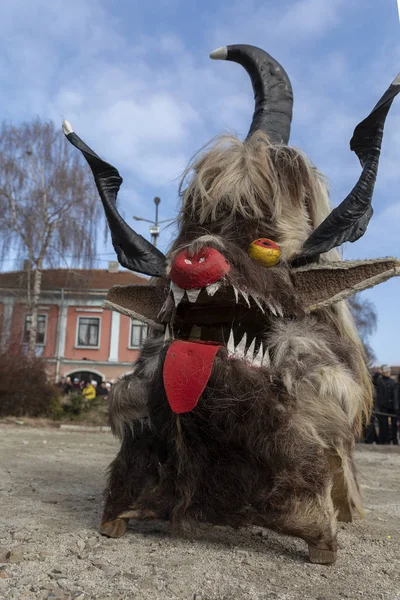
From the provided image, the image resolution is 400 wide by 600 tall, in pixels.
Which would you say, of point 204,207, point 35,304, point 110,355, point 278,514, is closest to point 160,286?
point 204,207

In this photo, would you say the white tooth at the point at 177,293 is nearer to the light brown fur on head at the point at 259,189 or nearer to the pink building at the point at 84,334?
the light brown fur on head at the point at 259,189

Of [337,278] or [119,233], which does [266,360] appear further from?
[119,233]

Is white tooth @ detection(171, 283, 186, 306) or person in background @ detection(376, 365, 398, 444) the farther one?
person in background @ detection(376, 365, 398, 444)

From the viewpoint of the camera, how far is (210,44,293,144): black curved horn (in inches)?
136

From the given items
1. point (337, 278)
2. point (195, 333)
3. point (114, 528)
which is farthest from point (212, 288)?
point (114, 528)

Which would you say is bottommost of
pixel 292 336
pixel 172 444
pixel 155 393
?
pixel 172 444

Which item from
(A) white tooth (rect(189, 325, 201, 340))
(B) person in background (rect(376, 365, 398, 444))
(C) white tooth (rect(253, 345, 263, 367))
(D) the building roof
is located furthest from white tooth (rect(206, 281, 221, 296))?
(D) the building roof

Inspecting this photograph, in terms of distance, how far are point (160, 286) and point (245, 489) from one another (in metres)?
1.06

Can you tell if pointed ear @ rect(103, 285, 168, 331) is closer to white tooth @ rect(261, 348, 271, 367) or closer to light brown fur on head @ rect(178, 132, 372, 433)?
light brown fur on head @ rect(178, 132, 372, 433)

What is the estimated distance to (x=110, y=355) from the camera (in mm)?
28703

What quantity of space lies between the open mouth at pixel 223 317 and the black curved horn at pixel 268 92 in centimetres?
134

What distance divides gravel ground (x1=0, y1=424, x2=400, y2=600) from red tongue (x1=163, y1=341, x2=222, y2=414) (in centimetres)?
63

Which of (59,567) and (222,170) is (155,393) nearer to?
(59,567)

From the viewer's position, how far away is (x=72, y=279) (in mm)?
25469
